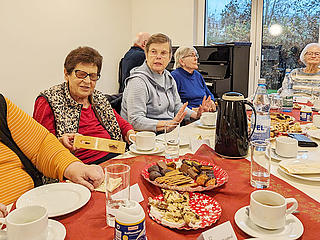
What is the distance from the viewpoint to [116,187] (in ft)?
2.66

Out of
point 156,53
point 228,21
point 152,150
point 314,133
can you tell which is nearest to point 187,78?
point 156,53

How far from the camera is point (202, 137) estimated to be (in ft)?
5.33

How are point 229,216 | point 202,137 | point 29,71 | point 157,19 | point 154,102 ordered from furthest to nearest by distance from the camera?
1. point 157,19
2. point 29,71
3. point 154,102
4. point 202,137
5. point 229,216

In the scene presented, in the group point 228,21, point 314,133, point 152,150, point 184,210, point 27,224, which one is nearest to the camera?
point 27,224

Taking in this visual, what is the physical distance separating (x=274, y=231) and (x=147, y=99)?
5.21 ft

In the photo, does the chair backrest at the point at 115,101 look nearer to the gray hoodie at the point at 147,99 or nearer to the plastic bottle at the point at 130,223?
the gray hoodie at the point at 147,99

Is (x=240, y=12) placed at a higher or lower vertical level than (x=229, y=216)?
higher

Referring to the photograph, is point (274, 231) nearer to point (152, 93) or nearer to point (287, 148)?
point (287, 148)

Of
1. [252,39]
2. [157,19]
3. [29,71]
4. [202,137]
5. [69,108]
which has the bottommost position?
[202,137]

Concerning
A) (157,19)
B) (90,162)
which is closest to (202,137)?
(90,162)

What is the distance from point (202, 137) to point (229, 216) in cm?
82

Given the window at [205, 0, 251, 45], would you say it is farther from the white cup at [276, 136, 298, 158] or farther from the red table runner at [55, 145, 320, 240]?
the red table runner at [55, 145, 320, 240]

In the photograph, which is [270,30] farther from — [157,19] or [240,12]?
[157,19]

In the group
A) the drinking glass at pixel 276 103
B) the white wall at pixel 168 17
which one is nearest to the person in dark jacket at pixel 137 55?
the white wall at pixel 168 17
